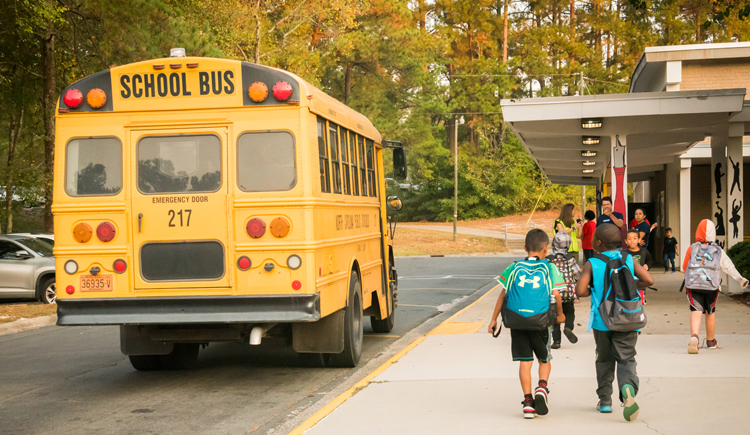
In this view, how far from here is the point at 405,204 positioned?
6419cm

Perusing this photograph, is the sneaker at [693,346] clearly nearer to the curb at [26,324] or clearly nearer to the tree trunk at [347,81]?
the curb at [26,324]

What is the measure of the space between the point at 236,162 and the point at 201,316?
1470 mm

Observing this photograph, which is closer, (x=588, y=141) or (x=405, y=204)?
(x=588, y=141)

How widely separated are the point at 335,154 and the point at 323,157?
2.04 ft

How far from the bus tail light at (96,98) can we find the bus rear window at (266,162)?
1.38m

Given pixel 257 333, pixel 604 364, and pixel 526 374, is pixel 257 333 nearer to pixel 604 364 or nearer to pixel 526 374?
pixel 526 374

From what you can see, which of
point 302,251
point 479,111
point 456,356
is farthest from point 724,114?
point 479,111

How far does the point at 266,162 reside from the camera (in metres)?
7.50

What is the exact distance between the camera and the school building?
543 inches

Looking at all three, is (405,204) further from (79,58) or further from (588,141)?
(588,141)

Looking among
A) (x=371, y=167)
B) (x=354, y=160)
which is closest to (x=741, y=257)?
(x=371, y=167)

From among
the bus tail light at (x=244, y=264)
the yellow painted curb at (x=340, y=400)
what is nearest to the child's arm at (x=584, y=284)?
the yellow painted curb at (x=340, y=400)

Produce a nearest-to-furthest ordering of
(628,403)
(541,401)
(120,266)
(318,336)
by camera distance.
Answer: (628,403)
(541,401)
(120,266)
(318,336)

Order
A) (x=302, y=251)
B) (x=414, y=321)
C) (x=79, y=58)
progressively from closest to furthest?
(x=302, y=251) → (x=414, y=321) → (x=79, y=58)
